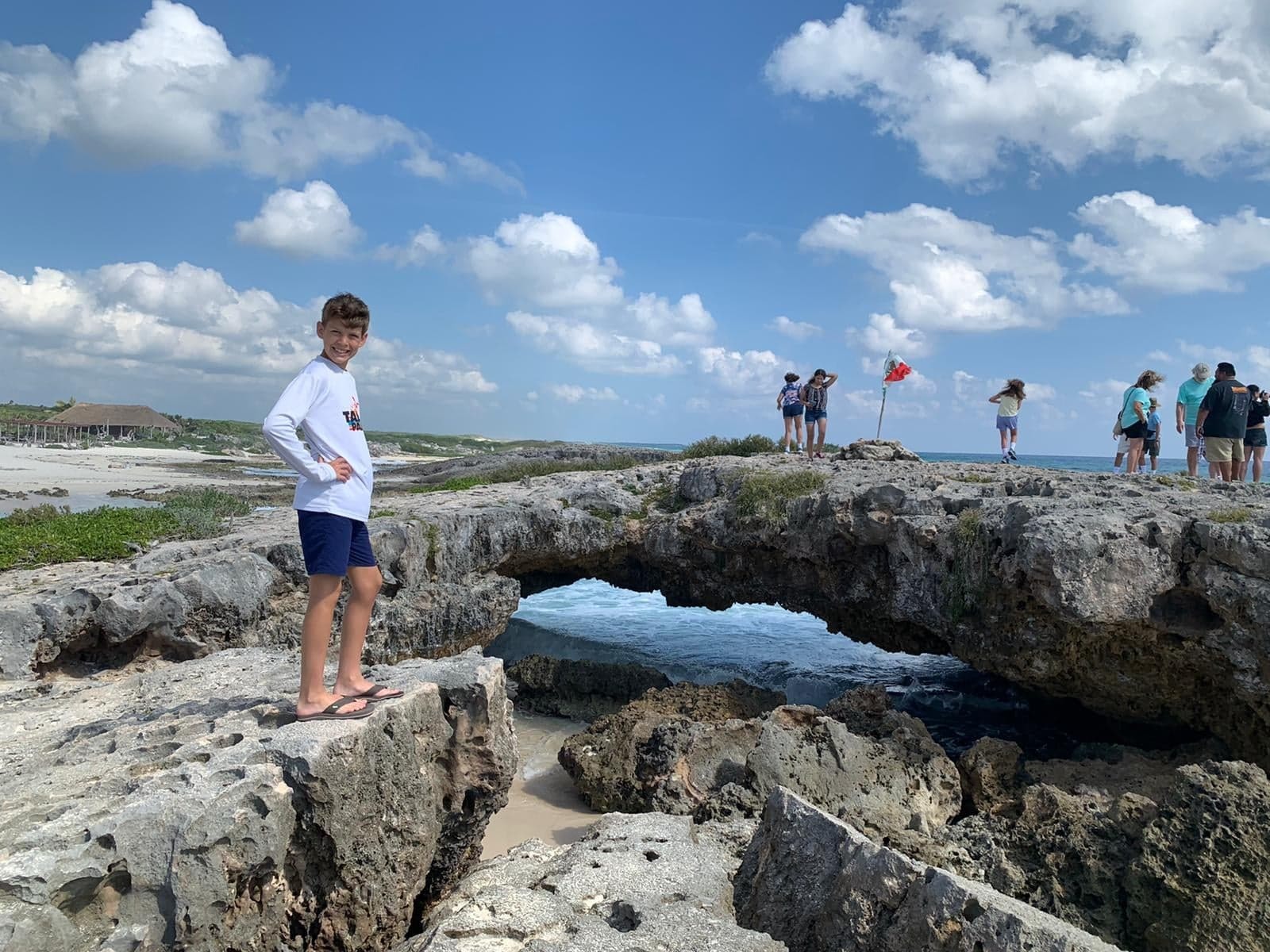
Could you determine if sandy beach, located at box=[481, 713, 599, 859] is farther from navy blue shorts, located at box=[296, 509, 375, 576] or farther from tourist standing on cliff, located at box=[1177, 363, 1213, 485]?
tourist standing on cliff, located at box=[1177, 363, 1213, 485]

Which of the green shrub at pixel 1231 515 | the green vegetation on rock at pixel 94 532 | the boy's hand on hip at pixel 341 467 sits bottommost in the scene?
the green vegetation on rock at pixel 94 532

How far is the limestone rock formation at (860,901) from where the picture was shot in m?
3.59

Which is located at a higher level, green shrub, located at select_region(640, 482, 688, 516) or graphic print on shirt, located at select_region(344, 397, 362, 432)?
graphic print on shirt, located at select_region(344, 397, 362, 432)

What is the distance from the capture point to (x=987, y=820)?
20.5ft

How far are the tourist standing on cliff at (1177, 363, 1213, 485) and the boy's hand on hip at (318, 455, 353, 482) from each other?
13.6 m

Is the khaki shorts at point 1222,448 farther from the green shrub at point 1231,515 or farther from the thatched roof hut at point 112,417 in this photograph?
the thatched roof hut at point 112,417

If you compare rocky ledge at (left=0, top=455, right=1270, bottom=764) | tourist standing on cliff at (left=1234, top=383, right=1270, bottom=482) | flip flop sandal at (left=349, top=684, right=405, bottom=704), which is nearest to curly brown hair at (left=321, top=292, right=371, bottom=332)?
flip flop sandal at (left=349, top=684, right=405, bottom=704)

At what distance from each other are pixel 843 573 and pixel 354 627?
737 cm

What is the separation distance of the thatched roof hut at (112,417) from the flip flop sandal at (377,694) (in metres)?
74.0

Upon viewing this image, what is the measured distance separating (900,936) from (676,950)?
1097 millimetres

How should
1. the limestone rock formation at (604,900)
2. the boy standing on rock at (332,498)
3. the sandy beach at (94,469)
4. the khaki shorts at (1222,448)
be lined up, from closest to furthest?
the limestone rock formation at (604,900) < the boy standing on rock at (332,498) < the khaki shorts at (1222,448) < the sandy beach at (94,469)

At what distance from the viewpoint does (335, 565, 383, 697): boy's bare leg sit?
4465 mm

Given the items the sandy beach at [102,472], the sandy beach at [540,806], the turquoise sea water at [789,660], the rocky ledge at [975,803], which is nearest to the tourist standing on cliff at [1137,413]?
the turquoise sea water at [789,660]

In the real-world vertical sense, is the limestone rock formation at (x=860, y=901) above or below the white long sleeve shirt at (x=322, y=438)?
below
